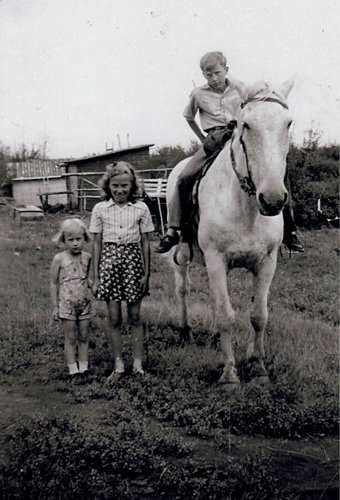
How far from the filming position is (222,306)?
4559 mm

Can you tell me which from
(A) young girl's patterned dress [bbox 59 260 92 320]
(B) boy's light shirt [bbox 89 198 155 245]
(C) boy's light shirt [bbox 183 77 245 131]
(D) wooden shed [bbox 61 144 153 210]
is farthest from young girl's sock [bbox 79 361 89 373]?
(D) wooden shed [bbox 61 144 153 210]

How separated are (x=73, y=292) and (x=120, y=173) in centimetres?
126

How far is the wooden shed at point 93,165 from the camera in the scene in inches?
945

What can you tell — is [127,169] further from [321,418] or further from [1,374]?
[321,418]

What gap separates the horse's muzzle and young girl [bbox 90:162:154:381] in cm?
157

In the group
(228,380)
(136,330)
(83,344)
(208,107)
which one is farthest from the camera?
(208,107)

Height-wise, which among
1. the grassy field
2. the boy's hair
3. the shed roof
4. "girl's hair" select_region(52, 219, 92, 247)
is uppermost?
the shed roof

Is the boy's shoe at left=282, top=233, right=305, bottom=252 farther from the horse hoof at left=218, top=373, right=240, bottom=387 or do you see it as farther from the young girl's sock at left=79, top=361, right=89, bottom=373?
the young girl's sock at left=79, top=361, right=89, bottom=373

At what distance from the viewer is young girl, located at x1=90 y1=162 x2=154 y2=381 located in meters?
4.65

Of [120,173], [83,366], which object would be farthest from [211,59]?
[83,366]

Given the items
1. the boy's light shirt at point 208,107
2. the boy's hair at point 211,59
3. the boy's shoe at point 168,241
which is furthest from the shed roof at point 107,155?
the boy's hair at point 211,59

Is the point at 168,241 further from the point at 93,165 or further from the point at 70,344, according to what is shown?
the point at 93,165

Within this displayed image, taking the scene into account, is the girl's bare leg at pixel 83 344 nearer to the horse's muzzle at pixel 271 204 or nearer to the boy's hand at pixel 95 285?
the boy's hand at pixel 95 285

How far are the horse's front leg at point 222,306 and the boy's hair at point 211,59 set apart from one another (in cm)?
188
